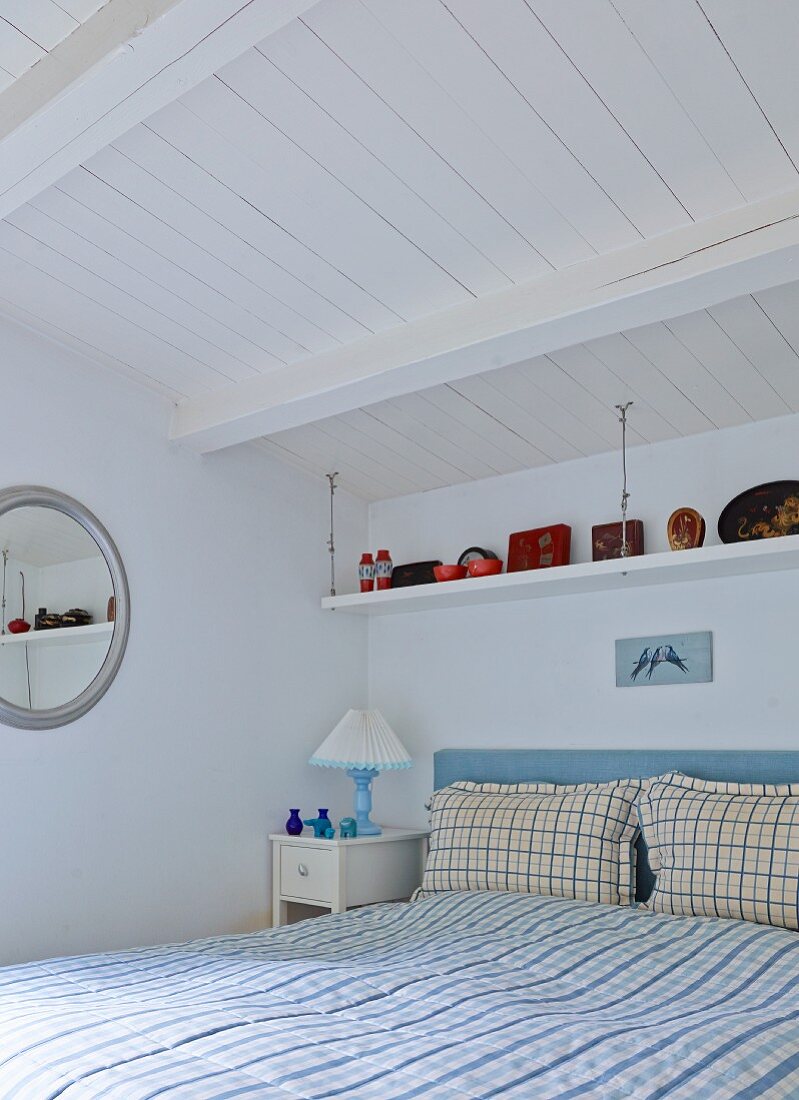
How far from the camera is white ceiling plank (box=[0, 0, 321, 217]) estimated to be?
182 centimetres

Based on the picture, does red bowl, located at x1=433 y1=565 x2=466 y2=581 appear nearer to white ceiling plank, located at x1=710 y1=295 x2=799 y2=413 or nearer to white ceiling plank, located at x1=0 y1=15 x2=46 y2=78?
white ceiling plank, located at x1=710 y1=295 x2=799 y2=413

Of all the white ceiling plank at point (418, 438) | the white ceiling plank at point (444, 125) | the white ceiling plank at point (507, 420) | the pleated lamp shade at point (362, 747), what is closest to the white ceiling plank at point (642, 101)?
the white ceiling plank at point (444, 125)

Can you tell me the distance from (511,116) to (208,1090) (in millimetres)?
1887

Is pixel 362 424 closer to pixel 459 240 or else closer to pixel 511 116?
pixel 459 240

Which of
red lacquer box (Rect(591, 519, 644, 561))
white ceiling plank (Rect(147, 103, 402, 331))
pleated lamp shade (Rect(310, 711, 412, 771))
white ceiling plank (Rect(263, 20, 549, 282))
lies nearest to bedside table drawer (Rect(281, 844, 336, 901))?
pleated lamp shade (Rect(310, 711, 412, 771))

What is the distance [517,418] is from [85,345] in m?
1.43

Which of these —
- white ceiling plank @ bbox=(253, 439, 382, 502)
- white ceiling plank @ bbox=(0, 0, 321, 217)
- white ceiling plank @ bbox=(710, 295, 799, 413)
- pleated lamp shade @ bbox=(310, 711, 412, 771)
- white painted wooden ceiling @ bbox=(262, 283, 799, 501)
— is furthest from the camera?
white ceiling plank @ bbox=(253, 439, 382, 502)

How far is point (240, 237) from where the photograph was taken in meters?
2.62

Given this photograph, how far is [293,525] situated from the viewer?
4.08 meters

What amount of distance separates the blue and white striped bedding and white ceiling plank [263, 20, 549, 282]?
5.57ft

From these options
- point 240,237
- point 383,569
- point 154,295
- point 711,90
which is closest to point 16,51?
point 240,237

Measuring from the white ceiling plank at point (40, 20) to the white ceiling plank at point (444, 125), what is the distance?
0.48 meters

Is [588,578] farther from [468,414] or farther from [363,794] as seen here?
[363,794]

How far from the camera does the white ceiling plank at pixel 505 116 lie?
1.95 meters
